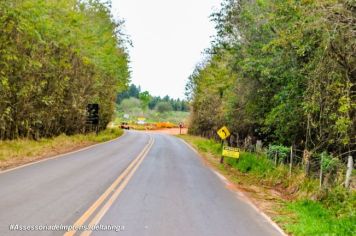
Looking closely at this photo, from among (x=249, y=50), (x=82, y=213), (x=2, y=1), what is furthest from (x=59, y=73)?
(x=82, y=213)

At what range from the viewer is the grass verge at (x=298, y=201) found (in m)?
7.86

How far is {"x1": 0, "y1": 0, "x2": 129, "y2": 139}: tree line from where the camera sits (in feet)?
58.4

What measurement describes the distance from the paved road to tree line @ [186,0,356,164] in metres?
3.38

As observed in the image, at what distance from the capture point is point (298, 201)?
1048cm

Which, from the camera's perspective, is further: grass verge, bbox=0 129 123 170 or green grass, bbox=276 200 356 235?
grass verge, bbox=0 129 123 170

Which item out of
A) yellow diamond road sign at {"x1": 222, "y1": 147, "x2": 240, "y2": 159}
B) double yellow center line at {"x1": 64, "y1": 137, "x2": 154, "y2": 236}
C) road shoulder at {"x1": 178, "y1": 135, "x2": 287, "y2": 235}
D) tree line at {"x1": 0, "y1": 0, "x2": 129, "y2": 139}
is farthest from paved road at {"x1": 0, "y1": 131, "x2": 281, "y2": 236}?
tree line at {"x1": 0, "y1": 0, "x2": 129, "y2": 139}

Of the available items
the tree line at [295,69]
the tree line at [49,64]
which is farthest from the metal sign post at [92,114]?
the tree line at [295,69]

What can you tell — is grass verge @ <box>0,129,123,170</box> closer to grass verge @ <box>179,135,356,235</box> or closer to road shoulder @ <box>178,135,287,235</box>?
road shoulder @ <box>178,135,287,235</box>

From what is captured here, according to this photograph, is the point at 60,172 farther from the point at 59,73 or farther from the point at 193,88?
the point at 193,88

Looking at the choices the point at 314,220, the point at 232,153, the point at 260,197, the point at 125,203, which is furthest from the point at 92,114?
the point at 314,220

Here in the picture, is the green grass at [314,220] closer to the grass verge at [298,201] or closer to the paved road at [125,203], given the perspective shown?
the grass verge at [298,201]

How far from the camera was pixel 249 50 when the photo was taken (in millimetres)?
17531

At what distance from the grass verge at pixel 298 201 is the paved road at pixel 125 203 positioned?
2.13 ft

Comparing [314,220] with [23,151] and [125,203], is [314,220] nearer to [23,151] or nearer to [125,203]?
[125,203]
